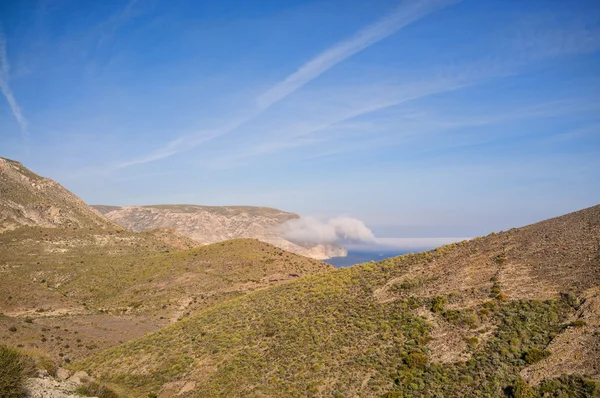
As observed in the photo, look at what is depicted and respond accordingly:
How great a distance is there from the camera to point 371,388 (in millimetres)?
23547

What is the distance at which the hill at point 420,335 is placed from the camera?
22.4 m

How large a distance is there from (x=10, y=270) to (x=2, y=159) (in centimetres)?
8061

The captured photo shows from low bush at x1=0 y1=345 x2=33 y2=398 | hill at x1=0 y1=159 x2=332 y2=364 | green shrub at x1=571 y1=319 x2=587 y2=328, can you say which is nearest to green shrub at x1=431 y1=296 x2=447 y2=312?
green shrub at x1=571 y1=319 x2=587 y2=328

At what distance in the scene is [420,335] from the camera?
2742cm

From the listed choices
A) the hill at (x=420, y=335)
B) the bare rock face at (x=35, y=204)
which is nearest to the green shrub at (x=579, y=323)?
the hill at (x=420, y=335)

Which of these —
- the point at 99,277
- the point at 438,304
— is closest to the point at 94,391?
the point at 438,304

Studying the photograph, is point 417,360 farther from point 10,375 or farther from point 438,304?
point 10,375

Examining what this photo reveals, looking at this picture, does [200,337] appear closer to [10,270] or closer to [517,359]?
[517,359]

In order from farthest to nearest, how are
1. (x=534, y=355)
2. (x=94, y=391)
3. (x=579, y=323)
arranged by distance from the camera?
(x=579, y=323) < (x=534, y=355) < (x=94, y=391)

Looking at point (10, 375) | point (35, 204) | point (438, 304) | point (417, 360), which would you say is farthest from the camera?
point (35, 204)

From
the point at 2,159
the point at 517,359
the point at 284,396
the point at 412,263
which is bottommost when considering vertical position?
the point at 284,396

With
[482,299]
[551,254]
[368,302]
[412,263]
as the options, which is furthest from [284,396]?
[551,254]

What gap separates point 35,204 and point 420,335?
5083 inches

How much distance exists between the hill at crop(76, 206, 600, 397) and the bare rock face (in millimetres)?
94892
